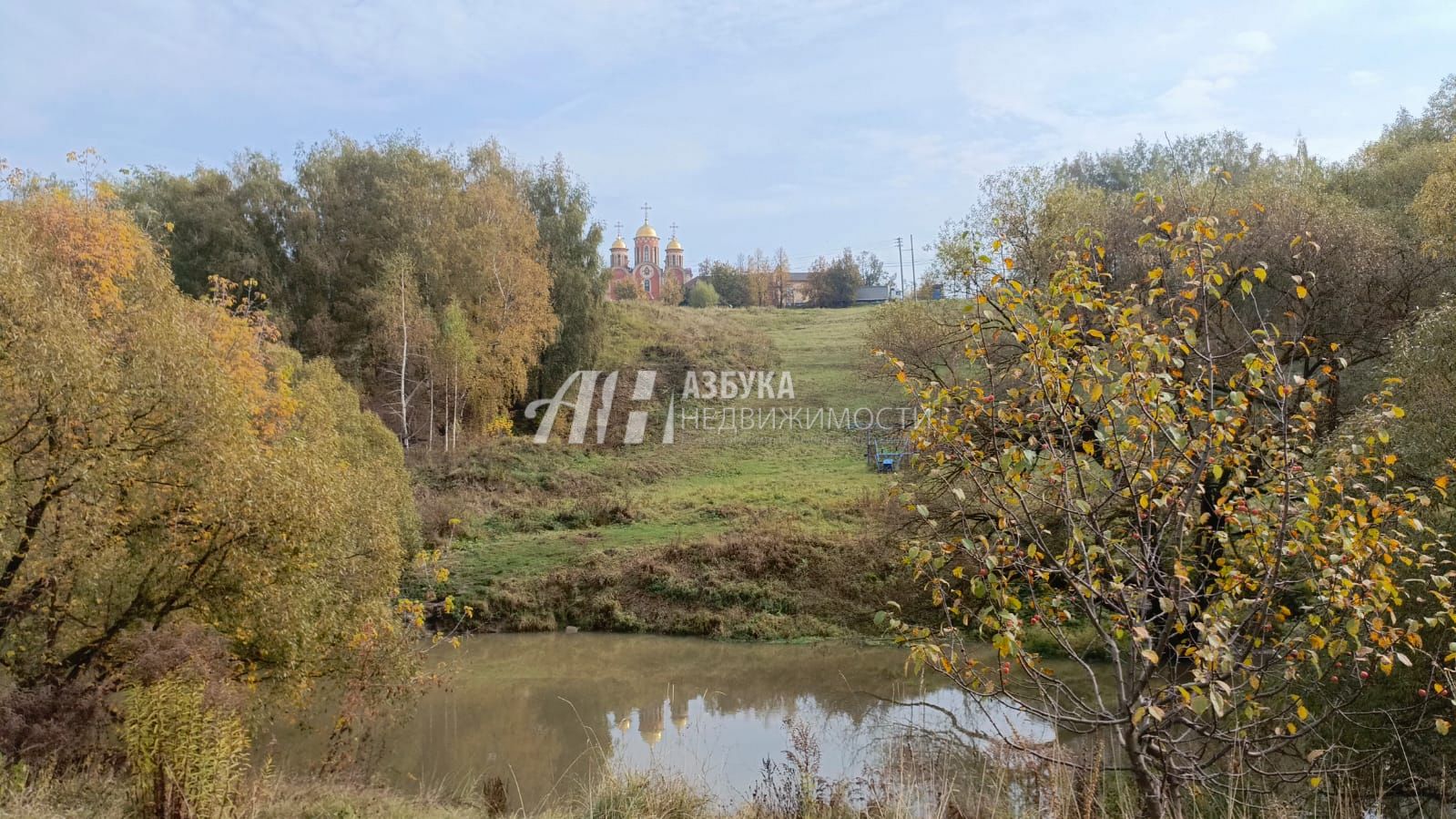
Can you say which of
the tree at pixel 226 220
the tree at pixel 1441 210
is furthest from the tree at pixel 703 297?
the tree at pixel 1441 210

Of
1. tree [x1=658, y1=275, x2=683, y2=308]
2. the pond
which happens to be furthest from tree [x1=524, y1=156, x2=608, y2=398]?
tree [x1=658, y1=275, x2=683, y2=308]

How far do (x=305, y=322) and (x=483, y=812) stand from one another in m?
28.1

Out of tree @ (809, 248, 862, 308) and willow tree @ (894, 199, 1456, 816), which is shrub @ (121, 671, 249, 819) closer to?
willow tree @ (894, 199, 1456, 816)

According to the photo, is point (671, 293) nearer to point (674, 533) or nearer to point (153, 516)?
point (674, 533)

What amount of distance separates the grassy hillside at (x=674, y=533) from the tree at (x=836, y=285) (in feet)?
120

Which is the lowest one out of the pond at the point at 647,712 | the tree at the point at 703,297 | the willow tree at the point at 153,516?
the pond at the point at 647,712

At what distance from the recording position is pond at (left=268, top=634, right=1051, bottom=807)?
453 inches

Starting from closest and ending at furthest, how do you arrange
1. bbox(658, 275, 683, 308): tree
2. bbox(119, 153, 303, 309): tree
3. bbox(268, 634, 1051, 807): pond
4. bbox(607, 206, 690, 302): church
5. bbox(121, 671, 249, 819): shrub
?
bbox(121, 671, 249, 819): shrub < bbox(268, 634, 1051, 807): pond < bbox(119, 153, 303, 309): tree < bbox(658, 275, 683, 308): tree < bbox(607, 206, 690, 302): church

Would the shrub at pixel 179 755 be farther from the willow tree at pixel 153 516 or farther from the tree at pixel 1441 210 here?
the tree at pixel 1441 210

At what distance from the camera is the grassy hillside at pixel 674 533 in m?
20.0

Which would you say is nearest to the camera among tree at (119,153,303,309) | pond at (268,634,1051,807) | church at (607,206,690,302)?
pond at (268,634,1051,807)

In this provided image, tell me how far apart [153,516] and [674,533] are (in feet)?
45.3

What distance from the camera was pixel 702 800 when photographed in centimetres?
768

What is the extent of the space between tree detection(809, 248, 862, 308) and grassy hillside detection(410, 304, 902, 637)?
36.7 meters
